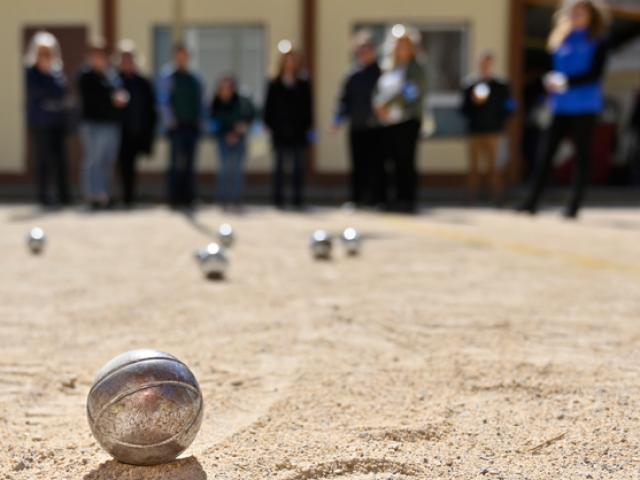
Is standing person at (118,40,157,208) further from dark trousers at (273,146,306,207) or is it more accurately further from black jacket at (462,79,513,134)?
black jacket at (462,79,513,134)

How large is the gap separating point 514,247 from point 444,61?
10.3 meters

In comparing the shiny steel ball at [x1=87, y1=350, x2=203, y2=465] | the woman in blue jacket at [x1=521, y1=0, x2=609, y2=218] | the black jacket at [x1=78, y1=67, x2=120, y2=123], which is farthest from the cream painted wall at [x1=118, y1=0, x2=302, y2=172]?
the shiny steel ball at [x1=87, y1=350, x2=203, y2=465]

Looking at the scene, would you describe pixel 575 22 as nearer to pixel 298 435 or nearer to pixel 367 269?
pixel 367 269

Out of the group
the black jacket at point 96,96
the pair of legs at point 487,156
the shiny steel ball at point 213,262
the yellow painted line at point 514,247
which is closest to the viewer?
the shiny steel ball at point 213,262

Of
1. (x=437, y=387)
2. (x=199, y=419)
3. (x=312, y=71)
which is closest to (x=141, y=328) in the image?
(x=437, y=387)

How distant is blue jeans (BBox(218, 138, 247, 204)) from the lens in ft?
43.3

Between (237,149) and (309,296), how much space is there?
7.73 m

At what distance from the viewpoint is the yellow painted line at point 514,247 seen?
6.99m

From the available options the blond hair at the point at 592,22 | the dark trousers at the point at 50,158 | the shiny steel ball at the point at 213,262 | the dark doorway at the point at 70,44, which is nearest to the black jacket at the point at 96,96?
the dark trousers at the point at 50,158

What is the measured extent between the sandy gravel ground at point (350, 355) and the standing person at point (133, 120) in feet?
16.9

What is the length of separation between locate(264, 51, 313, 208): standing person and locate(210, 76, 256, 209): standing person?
13.4 inches

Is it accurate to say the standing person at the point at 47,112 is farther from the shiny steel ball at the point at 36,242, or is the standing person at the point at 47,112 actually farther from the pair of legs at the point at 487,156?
the shiny steel ball at the point at 36,242

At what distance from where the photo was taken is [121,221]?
1101cm

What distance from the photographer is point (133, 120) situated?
13117mm
